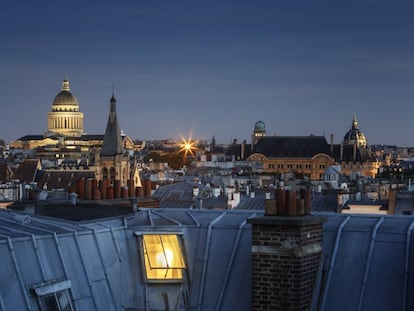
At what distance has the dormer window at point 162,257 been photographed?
1517 centimetres

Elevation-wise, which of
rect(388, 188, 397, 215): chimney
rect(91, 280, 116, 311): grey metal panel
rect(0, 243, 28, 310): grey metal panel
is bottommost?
rect(388, 188, 397, 215): chimney

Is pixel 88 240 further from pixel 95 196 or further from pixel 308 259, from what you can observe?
pixel 95 196

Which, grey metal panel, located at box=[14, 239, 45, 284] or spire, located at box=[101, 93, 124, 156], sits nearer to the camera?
grey metal panel, located at box=[14, 239, 45, 284]

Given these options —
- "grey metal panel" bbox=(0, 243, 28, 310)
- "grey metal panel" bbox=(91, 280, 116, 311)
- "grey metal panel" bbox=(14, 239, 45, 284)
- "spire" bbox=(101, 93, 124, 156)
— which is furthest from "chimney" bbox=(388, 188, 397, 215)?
"spire" bbox=(101, 93, 124, 156)

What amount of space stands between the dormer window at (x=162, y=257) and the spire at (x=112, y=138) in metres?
120

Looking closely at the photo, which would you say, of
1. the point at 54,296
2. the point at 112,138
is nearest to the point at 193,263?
the point at 54,296

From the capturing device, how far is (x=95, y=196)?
19.1 m

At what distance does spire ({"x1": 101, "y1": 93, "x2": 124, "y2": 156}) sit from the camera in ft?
445

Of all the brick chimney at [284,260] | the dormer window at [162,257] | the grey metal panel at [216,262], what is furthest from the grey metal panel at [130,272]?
the brick chimney at [284,260]

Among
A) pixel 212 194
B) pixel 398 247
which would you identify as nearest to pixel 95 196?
pixel 398 247

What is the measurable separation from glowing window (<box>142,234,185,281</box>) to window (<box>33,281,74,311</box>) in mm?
1910

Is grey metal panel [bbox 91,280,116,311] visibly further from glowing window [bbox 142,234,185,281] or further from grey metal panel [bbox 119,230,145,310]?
glowing window [bbox 142,234,185,281]

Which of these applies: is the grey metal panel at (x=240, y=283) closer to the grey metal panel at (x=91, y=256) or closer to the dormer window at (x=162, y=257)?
the dormer window at (x=162, y=257)

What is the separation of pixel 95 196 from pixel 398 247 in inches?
270
